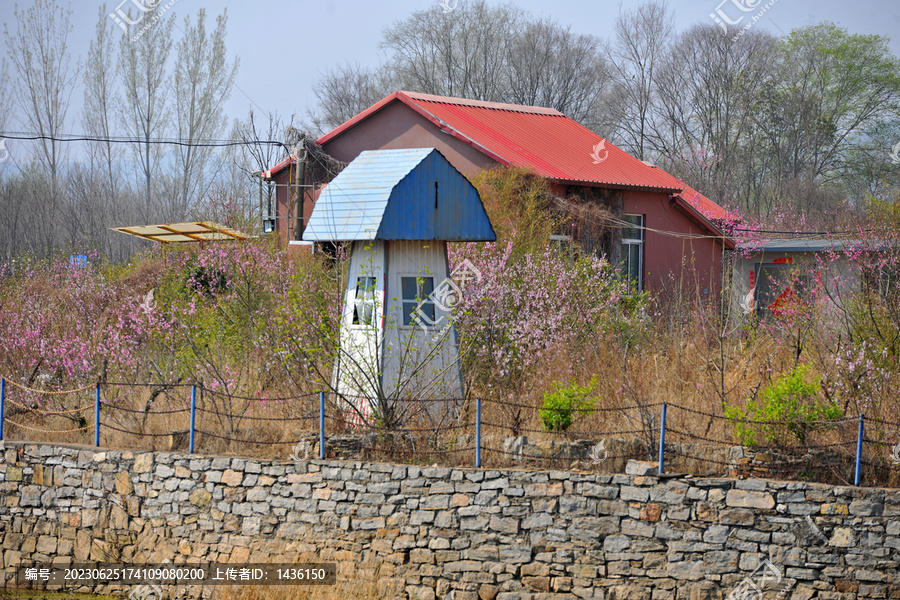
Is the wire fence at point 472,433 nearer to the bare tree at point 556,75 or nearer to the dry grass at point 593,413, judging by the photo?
the dry grass at point 593,413

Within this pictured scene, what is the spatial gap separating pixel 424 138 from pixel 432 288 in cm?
817

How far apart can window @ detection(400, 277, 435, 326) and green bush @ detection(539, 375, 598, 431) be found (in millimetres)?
1984

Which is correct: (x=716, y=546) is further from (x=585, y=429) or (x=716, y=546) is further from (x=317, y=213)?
(x=317, y=213)

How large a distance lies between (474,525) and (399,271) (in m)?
3.50

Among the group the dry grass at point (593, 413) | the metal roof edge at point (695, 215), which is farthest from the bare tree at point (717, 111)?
the dry grass at point (593, 413)

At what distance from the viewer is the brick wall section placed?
8.77 metres

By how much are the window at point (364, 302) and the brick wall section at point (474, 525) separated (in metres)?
1.93

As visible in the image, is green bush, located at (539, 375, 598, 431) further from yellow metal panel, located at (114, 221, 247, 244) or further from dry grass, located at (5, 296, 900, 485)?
yellow metal panel, located at (114, 221, 247, 244)

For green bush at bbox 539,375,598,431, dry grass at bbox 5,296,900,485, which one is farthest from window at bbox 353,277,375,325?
green bush at bbox 539,375,598,431

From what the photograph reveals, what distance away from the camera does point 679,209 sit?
835 inches

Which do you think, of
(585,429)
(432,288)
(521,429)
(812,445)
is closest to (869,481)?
(812,445)

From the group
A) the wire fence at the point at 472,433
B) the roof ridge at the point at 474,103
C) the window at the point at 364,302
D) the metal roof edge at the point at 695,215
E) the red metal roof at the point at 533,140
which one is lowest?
the wire fence at the point at 472,433

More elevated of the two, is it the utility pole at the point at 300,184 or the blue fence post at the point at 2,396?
the utility pole at the point at 300,184

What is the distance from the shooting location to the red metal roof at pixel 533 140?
698 inches
